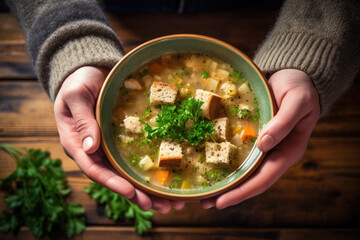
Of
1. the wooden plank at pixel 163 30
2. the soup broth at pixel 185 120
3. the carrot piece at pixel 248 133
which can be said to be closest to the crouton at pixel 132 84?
the soup broth at pixel 185 120

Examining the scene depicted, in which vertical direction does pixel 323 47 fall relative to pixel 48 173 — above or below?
above

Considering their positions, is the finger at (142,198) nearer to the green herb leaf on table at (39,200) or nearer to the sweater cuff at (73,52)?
the sweater cuff at (73,52)

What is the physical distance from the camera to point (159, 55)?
1817mm

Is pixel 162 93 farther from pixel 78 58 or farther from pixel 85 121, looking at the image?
pixel 78 58

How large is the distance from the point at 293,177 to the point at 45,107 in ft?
7.27

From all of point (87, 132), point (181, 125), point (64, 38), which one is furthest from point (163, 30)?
point (87, 132)

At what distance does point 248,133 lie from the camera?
5.67 feet

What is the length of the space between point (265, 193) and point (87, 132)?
5.25 feet

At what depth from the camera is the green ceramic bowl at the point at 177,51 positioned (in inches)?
62.2

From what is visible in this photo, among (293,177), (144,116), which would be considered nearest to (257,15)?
(293,177)

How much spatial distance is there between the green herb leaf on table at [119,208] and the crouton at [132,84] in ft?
3.44

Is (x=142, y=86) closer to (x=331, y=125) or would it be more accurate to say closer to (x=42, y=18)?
(x=42, y=18)

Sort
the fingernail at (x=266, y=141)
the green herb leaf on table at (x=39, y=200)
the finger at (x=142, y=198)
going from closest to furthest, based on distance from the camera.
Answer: the fingernail at (x=266, y=141) → the finger at (x=142, y=198) → the green herb leaf on table at (x=39, y=200)

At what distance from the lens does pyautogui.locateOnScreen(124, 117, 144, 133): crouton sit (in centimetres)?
170
